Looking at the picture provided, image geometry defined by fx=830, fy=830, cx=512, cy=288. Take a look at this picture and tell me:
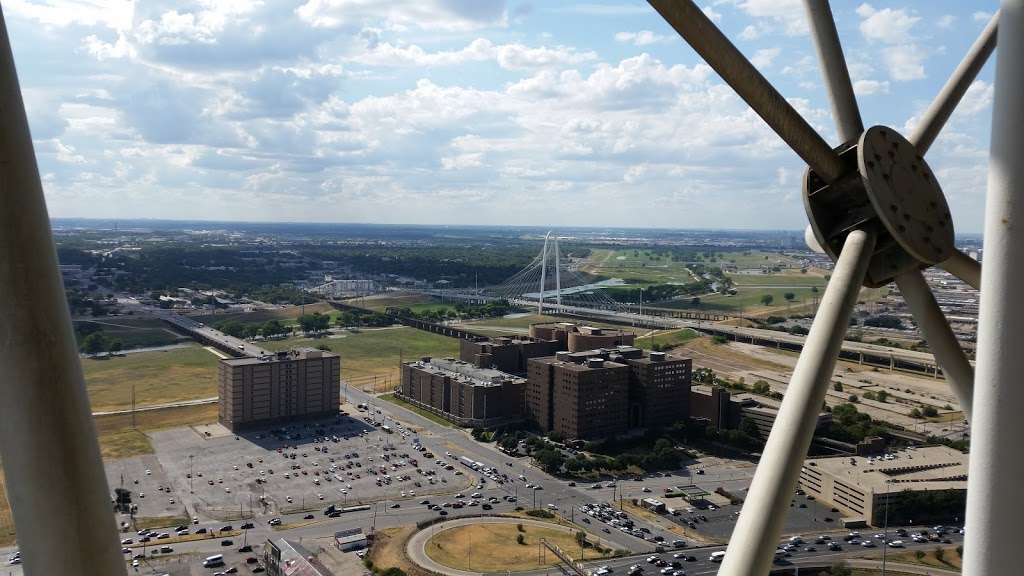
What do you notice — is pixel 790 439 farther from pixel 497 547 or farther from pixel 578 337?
pixel 578 337

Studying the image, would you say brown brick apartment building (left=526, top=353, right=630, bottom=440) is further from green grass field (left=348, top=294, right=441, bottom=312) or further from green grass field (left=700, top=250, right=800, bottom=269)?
green grass field (left=700, top=250, right=800, bottom=269)

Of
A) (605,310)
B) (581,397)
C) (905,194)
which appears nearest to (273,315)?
(605,310)

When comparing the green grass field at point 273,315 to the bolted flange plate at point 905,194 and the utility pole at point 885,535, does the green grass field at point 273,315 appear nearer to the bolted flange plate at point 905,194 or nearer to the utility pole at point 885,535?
the utility pole at point 885,535

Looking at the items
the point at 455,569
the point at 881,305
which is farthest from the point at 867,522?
the point at 881,305

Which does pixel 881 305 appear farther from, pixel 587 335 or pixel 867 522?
pixel 867 522

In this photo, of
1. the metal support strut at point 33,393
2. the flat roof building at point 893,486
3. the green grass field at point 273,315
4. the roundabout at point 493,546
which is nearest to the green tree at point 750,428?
the flat roof building at point 893,486

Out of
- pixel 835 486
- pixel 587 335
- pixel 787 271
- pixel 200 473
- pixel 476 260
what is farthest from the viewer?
pixel 476 260
